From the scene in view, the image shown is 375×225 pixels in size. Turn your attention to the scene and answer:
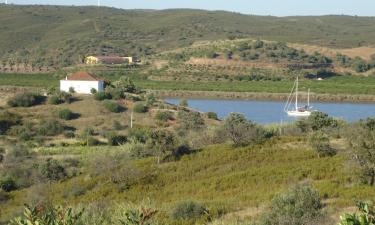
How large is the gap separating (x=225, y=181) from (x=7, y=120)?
28.5 metres

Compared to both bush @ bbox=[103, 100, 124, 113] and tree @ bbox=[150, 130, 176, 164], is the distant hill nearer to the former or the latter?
bush @ bbox=[103, 100, 124, 113]

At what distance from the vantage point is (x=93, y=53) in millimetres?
141625

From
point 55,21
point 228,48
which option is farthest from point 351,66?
point 55,21

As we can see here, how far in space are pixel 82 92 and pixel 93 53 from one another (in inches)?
3010

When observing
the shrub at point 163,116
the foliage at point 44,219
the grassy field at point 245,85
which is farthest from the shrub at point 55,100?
the foliage at point 44,219

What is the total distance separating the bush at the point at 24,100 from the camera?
195 ft

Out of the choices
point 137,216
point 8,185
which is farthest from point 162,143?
point 137,216

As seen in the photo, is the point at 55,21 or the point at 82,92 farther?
the point at 55,21

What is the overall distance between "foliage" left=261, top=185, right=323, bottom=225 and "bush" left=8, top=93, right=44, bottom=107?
42.5m

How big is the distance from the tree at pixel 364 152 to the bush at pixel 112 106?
31.3 metres

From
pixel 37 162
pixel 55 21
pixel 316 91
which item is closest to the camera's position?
pixel 37 162

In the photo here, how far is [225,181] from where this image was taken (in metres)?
30.4

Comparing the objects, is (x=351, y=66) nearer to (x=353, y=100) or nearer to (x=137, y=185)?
(x=353, y=100)

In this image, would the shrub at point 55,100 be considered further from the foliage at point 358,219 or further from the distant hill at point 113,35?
the distant hill at point 113,35
